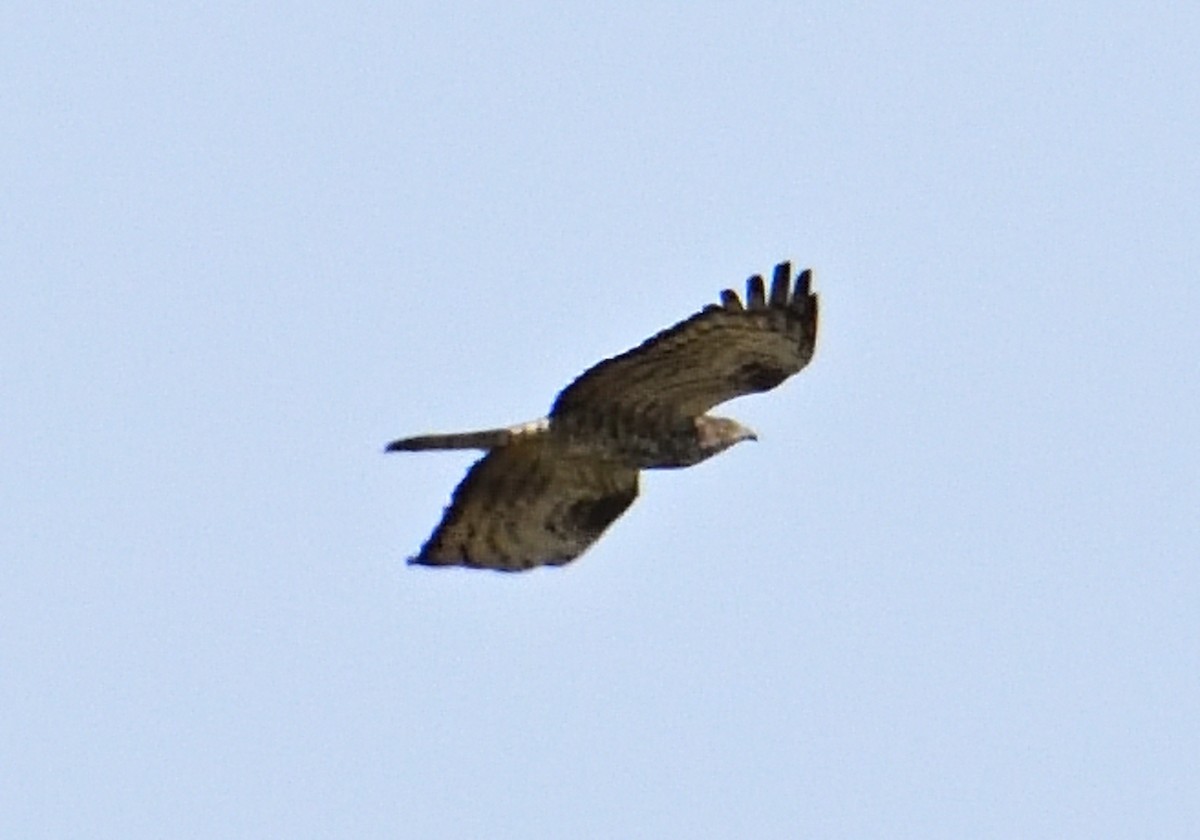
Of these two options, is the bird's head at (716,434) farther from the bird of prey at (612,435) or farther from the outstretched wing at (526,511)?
the outstretched wing at (526,511)

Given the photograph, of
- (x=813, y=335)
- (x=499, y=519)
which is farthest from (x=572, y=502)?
(x=813, y=335)

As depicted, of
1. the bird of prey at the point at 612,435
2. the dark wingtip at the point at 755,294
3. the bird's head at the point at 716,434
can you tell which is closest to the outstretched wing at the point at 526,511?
the bird of prey at the point at 612,435

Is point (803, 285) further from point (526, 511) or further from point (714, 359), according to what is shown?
point (526, 511)

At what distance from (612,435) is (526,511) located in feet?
3.48

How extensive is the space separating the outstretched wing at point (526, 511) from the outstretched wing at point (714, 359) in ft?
2.49

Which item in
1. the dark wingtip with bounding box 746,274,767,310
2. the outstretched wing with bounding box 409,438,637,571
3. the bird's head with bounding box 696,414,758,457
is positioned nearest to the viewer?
the dark wingtip with bounding box 746,274,767,310

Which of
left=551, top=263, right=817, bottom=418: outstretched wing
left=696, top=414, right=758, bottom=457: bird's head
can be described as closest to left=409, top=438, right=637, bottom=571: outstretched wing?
left=696, top=414, right=758, bottom=457: bird's head

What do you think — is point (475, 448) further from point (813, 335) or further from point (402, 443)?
point (813, 335)

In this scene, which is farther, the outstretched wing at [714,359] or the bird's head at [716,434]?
the bird's head at [716,434]

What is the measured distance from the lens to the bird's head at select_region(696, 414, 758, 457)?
80.8 feet

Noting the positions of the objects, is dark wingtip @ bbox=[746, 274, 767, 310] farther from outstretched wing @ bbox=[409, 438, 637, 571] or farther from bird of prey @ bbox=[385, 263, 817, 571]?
outstretched wing @ bbox=[409, 438, 637, 571]

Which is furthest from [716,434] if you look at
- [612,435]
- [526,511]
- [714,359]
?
[526,511]

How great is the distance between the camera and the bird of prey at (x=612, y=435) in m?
23.5

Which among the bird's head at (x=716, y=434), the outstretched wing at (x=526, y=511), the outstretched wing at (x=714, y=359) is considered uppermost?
the outstretched wing at (x=714, y=359)
